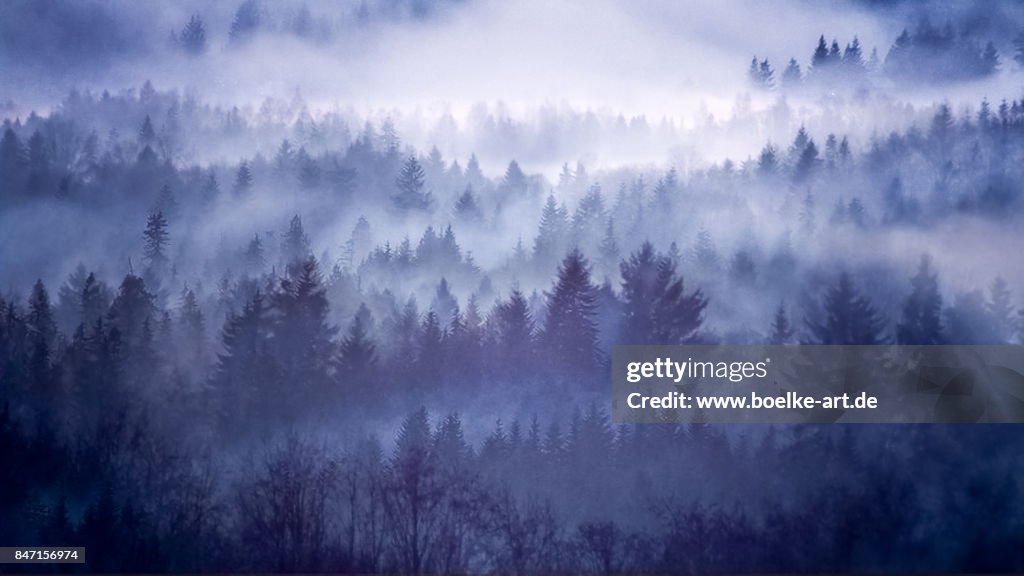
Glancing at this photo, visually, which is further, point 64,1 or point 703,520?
point 64,1

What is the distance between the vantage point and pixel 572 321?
5.52 metres

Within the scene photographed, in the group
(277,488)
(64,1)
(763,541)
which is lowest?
(763,541)

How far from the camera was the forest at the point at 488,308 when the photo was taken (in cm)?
544

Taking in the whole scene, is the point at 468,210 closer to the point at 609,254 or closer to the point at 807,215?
the point at 609,254

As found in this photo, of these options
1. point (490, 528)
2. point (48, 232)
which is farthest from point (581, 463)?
point (48, 232)

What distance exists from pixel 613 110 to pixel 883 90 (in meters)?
1.55

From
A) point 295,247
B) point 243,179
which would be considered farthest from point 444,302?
point 243,179

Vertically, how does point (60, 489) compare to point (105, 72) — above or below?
below

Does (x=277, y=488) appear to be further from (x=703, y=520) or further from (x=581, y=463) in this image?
(x=703, y=520)

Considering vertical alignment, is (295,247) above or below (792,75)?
below

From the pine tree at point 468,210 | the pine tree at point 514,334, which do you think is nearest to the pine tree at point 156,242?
the pine tree at point 468,210

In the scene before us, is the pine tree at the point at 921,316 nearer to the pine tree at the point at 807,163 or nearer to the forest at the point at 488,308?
the forest at the point at 488,308

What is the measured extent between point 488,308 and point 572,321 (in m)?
0.47

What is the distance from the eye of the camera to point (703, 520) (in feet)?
17.8
